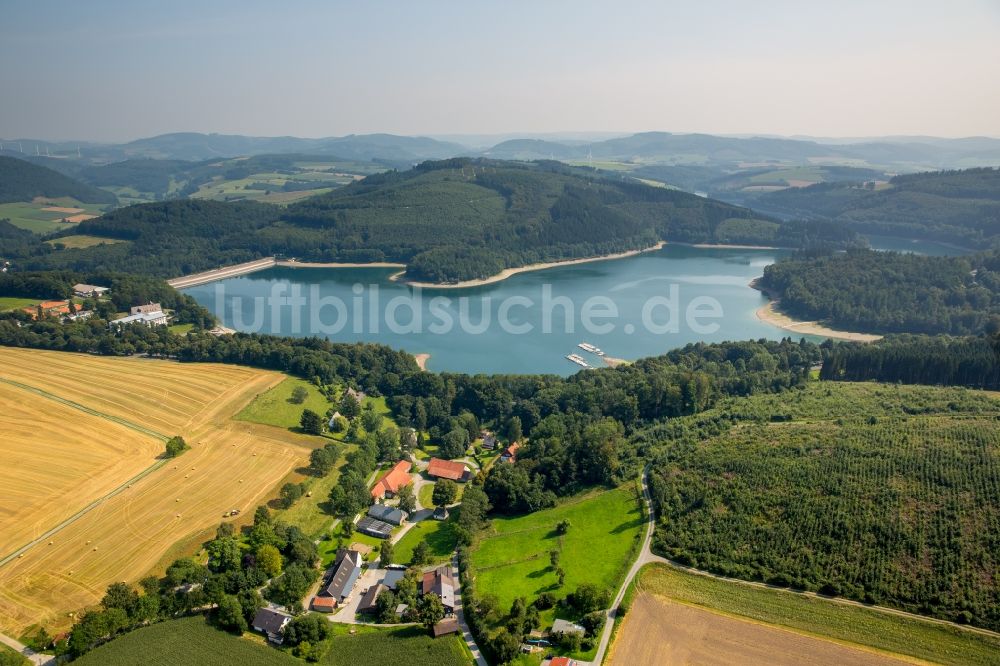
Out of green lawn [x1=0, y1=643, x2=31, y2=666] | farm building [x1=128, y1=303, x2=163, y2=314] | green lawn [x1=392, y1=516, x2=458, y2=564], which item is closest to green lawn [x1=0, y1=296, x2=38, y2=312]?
farm building [x1=128, y1=303, x2=163, y2=314]

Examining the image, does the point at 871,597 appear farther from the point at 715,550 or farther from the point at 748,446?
the point at 748,446

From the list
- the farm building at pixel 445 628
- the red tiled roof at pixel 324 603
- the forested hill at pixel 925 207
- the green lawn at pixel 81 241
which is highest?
the forested hill at pixel 925 207

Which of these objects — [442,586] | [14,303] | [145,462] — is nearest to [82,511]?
[145,462]

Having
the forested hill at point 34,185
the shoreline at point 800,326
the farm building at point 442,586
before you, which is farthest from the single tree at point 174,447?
the forested hill at point 34,185

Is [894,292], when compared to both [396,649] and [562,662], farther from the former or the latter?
[396,649]

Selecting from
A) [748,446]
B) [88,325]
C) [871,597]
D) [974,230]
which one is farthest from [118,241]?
[974,230]

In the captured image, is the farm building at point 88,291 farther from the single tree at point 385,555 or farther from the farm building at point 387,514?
the single tree at point 385,555
